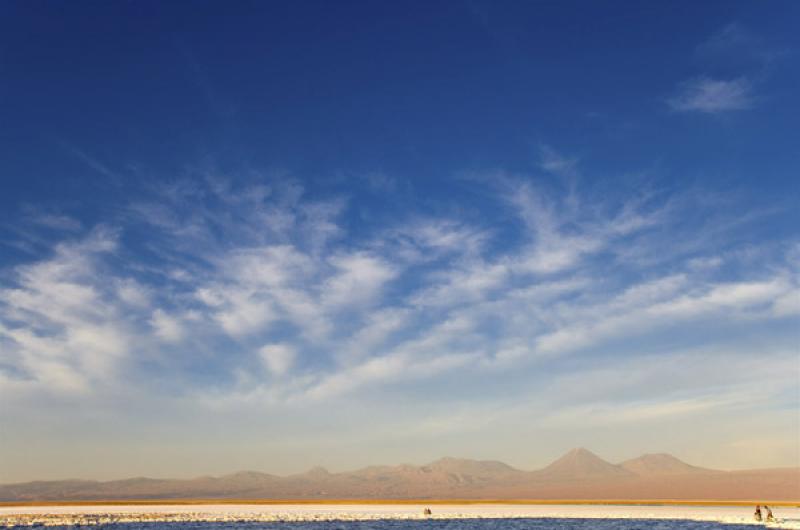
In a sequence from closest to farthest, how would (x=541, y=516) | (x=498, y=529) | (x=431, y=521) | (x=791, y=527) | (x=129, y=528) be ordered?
(x=791, y=527), (x=498, y=529), (x=129, y=528), (x=431, y=521), (x=541, y=516)

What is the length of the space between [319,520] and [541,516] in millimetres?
27482

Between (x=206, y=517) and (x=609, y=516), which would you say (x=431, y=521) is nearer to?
(x=609, y=516)

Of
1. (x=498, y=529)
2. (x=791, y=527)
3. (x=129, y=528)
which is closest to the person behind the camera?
(x=791, y=527)

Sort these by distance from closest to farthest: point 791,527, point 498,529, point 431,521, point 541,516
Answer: point 791,527
point 498,529
point 431,521
point 541,516

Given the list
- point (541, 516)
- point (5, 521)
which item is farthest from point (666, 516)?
point (5, 521)

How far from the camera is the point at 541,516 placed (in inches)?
3145

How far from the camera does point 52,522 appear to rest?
75375 millimetres

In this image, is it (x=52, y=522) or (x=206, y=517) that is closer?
(x=52, y=522)

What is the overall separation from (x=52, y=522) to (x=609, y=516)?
2602 inches

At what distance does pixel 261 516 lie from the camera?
3248 inches

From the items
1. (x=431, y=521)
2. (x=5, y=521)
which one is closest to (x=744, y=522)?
(x=431, y=521)

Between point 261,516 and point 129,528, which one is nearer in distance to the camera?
point 129,528

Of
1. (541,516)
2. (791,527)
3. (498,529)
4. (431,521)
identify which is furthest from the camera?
(541,516)

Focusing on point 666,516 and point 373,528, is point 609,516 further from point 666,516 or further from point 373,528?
point 373,528
